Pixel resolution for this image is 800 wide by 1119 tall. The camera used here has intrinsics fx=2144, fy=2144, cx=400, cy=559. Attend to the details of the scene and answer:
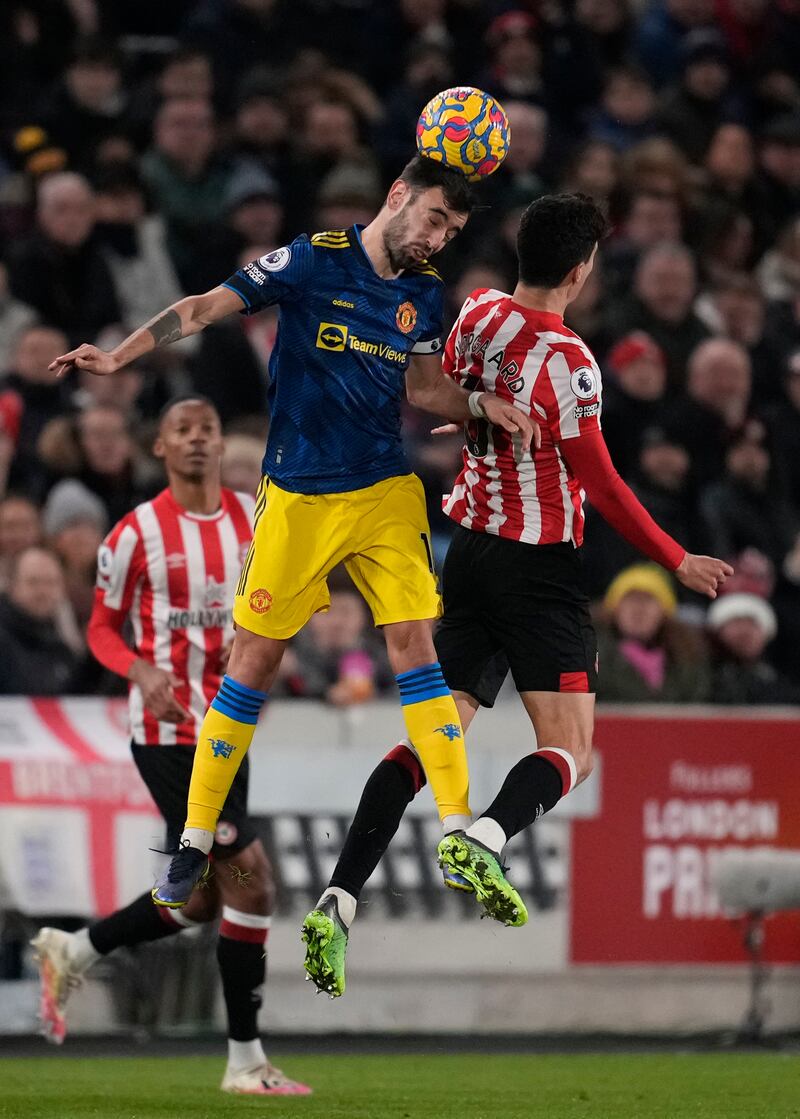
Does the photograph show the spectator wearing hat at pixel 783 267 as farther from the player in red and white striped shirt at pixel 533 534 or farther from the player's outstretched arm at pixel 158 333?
the player's outstretched arm at pixel 158 333

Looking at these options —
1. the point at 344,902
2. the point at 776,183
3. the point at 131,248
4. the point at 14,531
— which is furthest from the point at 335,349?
the point at 776,183

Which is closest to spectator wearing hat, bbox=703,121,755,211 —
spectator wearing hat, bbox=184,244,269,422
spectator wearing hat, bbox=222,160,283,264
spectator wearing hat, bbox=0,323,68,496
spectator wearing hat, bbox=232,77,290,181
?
spectator wearing hat, bbox=232,77,290,181

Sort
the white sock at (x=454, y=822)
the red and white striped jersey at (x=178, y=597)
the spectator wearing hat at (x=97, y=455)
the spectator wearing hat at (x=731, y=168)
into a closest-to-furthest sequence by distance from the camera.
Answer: the white sock at (x=454, y=822)
the red and white striped jersey at (x=178, y=597)
the spectator wearing hat at (x=97, y=455)
the spectator wearing hat at (x=731, y=168)

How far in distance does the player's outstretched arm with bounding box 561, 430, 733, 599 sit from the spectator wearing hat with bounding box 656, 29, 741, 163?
835cm

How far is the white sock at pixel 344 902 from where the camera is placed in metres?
6.70

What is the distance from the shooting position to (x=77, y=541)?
10.4m

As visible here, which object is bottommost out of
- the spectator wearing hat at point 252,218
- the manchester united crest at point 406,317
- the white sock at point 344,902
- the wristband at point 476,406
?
the white sock at point 344,902

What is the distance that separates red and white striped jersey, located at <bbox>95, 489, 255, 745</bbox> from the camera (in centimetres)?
811

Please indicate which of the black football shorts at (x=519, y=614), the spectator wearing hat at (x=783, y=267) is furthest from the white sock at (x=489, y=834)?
the spectator wearing hat at (x=783, y=267)

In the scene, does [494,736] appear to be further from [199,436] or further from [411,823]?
[199,436]

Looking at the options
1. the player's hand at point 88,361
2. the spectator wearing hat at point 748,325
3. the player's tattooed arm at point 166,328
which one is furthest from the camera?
the spectator wearing hat at point 748,325

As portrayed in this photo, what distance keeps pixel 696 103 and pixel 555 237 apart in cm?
847

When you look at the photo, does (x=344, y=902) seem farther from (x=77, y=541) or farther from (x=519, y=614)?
(x=77, y=541)

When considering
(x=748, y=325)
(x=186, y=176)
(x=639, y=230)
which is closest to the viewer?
(x=186, y=176)
